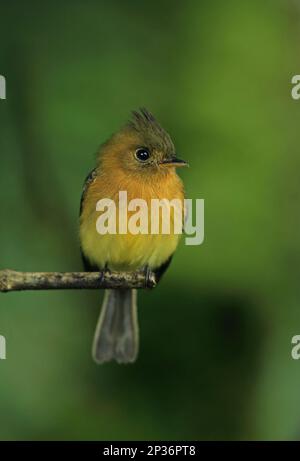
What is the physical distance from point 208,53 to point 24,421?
135 centimetres

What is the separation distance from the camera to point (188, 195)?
7.66 feet

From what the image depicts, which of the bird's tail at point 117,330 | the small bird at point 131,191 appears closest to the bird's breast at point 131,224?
the small bird at point 131,191

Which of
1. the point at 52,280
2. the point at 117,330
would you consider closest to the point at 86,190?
the point at 117,330

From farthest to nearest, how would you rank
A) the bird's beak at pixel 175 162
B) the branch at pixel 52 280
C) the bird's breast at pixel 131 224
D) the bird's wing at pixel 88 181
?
the bird's wing at pixel 88 181, the bird's breast at pixel 131 224, the bird's beak at pixel 175 162, the branch at pixel 52 280

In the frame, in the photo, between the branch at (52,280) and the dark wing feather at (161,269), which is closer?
the branch at (52,280)

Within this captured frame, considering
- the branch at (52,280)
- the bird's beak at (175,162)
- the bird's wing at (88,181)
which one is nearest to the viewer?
the branch at (52,280)

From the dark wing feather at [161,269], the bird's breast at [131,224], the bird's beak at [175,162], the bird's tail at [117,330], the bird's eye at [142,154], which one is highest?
the bird's eye at [142,154]

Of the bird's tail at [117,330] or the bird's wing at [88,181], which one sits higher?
the bird's wing at [88,181]

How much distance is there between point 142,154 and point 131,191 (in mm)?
127

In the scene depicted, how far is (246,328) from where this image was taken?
7.77 ft

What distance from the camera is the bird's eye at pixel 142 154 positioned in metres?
2.31

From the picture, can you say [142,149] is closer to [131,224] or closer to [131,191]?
[131,191]

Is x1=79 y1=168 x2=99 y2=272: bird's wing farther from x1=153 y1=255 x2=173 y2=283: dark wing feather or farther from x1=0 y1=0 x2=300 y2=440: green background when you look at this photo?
x1=153 y1=255 x2=173 y2=283: dark wing feather

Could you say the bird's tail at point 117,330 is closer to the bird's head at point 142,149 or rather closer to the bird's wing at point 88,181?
the bird's wing at point 88,181
